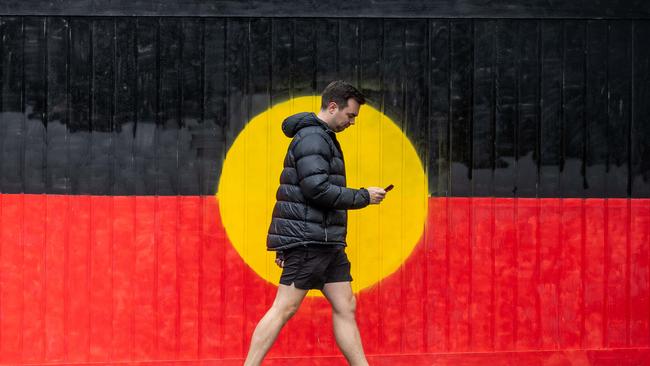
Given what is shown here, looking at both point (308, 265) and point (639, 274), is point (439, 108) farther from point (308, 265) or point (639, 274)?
point (639, 274)

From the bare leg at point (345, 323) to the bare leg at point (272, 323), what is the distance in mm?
185

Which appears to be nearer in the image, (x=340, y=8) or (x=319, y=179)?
(x=319, y=179)

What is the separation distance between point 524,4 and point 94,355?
3432 mm

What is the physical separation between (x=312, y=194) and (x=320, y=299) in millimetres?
1229

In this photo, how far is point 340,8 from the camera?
5.35 meters

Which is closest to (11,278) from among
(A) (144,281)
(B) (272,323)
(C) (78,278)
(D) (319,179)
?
(C) (78,278)

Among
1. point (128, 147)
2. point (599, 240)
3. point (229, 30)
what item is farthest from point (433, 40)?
point (128, 147)

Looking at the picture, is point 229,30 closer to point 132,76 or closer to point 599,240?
point 132,76

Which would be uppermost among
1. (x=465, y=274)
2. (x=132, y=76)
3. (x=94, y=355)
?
(x=132, y=76)

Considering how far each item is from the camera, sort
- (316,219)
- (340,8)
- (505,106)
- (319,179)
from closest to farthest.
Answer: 1. (319,179)
2. (316,219)
3. (340,8)
4. (505,106)

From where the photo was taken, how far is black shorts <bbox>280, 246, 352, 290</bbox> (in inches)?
177

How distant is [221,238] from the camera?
5320 millimetres

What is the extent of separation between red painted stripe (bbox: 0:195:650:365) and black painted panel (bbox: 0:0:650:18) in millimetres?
1141

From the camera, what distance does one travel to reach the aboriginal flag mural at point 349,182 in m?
5.25
